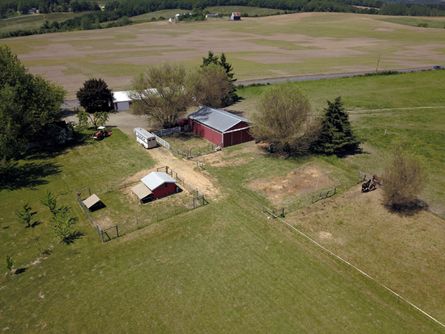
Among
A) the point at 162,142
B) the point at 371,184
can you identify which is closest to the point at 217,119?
the point at 162,142

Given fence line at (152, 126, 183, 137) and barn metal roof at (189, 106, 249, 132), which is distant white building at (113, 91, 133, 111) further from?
barn metal roof at (189, 106, 249, 132)

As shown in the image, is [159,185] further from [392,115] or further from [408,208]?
[392,115]

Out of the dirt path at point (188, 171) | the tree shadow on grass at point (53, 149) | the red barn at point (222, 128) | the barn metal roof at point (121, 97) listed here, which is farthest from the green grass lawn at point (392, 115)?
the tree shadow on grass at point (53, 149)

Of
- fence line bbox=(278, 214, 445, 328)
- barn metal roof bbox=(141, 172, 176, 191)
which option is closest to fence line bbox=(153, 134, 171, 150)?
barn metal roof bbox=(141, 172, 176, 191)

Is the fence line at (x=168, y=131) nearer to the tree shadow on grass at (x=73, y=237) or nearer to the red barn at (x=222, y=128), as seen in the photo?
the red barn at (x=222, y=128)

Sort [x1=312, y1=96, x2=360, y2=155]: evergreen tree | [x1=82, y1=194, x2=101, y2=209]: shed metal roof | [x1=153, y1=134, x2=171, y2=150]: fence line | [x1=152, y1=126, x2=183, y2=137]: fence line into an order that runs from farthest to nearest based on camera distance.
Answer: [x1=152, y1=126, x2=183, y2=137]: fence line < [x1=153, y1=134, x2=171, y2=150]: fence line < [x1=312, y1=96, x2=360, y2=155]: evergreen tree < [x1=82, y1=194, x2=101, y2=209]: shed metal roof

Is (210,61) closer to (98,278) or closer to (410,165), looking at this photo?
(410,165)

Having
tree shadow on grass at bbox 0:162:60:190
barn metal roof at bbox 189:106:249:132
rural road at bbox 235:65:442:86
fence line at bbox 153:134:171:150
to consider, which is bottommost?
tree shadow on grass at bbox 0:162:60:190

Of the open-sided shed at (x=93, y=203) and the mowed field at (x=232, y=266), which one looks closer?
the mowed field at (x=232, y=266)
